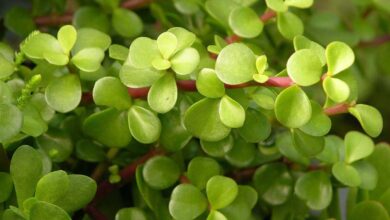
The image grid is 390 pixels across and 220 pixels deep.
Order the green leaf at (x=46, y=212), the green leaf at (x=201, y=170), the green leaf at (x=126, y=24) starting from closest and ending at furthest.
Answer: the green leaf at (x=46, y=212)
the green leaf at (x=201, y=170)
the green leaf at (x=126, y=24)

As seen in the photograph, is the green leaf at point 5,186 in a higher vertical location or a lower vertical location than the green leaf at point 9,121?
lower

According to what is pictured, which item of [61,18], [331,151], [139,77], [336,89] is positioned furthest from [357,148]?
[61,18]

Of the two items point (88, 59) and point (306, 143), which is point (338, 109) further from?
point (88, 59)

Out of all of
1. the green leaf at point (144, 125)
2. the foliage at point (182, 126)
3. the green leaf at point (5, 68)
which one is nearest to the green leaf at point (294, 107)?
the foliage at point (182, 126)

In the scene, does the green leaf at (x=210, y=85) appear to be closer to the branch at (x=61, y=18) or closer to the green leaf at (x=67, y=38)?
the green leaf at (x=67, y=38)

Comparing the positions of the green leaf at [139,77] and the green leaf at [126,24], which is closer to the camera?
the green leaf at [139,77]

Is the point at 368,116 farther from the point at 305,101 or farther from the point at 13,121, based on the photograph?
the point at 13,121

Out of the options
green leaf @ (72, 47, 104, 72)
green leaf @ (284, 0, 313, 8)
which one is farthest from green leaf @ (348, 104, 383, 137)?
green leaf @ (72, 47, 104, 72)

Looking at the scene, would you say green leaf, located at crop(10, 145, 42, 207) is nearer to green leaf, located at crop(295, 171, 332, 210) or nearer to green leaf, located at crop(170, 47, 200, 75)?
green leaf, located at crop(170, 47, 200, 75)
